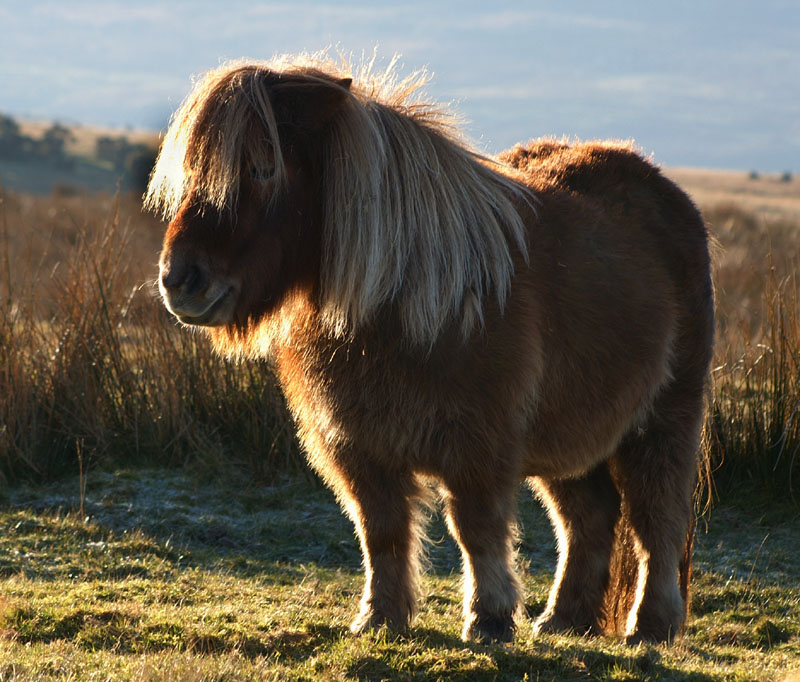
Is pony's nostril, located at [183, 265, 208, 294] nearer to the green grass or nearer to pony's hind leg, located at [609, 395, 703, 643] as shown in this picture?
the green grass

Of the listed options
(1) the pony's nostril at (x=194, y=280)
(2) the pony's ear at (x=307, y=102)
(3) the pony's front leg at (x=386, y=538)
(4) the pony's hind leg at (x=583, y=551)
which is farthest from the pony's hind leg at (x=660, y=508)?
(1) the pony's nostril at (x=194, y=280)

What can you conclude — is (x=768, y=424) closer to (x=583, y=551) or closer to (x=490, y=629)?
(x=583, y=551)

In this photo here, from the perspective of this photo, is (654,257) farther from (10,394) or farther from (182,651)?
(10,394)

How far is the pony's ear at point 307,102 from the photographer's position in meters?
3.05

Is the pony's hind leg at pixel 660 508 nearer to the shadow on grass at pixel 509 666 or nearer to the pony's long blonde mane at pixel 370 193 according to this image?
the shadow on grass at pixel 509 666

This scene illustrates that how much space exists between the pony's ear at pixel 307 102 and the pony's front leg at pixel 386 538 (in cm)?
121

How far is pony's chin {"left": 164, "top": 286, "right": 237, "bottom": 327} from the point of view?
2846mm

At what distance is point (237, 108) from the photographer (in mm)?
2945

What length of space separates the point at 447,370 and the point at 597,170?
58.1 inches

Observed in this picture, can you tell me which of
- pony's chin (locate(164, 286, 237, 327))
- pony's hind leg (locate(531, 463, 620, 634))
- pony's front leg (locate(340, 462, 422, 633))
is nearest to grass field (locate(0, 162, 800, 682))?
pony's front leg (locate(340, 462, 422, 633))

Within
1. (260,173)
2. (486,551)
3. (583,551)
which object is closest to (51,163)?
(583,551)

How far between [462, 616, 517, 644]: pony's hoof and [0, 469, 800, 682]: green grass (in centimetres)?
5

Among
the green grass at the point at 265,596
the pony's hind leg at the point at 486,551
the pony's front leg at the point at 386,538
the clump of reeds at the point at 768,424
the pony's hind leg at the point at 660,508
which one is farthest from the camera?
the clump of reeds at the point at 768,424

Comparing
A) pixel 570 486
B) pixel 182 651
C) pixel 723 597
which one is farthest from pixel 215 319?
pixel 723 597
